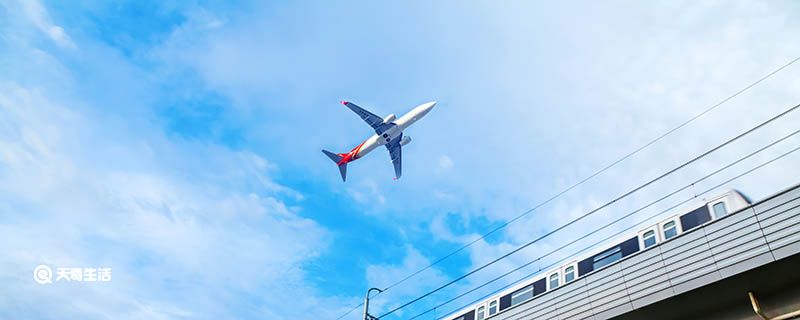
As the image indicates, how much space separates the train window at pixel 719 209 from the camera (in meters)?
15.8

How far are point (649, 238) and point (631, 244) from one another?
0.71m

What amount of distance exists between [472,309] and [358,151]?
73.0 feet

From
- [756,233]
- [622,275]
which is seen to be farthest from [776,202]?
[622,275]

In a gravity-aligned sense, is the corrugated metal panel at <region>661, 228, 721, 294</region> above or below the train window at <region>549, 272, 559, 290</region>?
below

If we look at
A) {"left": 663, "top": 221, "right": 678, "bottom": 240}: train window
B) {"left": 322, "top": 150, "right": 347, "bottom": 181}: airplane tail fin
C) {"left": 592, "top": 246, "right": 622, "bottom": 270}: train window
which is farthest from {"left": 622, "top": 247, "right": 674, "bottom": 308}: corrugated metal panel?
{"left": 322, "top": 150, "right": 347, "bottom": 181}: airplane tail fin

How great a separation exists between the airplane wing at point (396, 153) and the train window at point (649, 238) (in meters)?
28.5

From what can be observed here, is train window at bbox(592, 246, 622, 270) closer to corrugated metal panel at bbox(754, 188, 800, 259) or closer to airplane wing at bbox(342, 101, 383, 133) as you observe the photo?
corrugated metal panel at bbox(754, 188, 800, 259)

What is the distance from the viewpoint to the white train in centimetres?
1608

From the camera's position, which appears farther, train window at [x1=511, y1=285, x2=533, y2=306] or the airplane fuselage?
the airplane fuselage

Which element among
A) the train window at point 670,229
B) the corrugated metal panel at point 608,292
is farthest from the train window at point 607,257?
the corrugated metal panel at point 608,292

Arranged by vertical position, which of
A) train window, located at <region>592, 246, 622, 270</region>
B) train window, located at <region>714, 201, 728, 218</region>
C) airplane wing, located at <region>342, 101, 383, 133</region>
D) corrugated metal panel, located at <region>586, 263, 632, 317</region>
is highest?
airplane wing, located at <region>342, 101, 383, 133</region>

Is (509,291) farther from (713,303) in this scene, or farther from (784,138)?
(784,138)

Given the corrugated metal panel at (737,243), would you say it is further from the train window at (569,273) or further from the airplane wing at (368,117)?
the airplane wing at (368,117)

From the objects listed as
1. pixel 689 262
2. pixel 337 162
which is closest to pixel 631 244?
pixel 689 262
